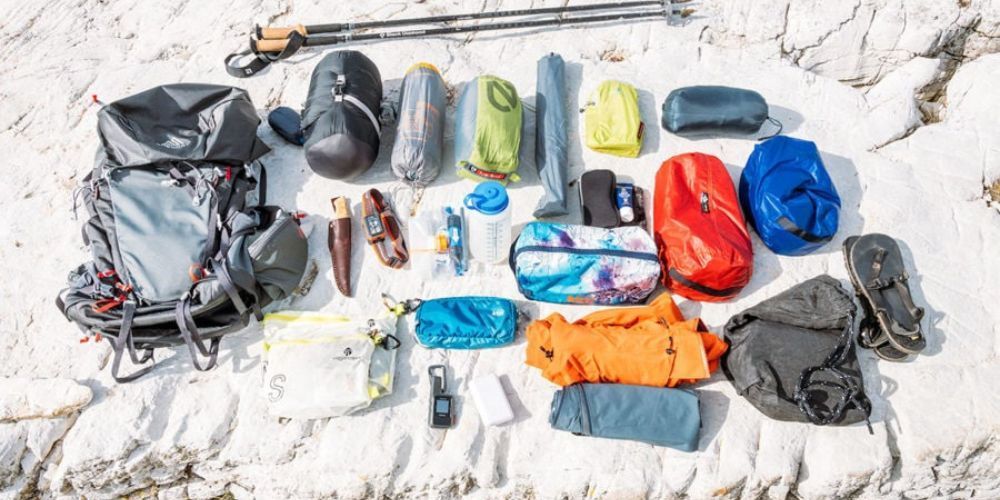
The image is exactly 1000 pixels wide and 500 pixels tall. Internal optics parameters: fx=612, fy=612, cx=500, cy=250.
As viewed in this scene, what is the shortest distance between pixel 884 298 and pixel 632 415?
2.11 metres

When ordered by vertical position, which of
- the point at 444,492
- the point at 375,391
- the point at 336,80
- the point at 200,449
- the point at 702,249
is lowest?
the point at 444,492

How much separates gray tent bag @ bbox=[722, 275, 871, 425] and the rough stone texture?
242 millimetres

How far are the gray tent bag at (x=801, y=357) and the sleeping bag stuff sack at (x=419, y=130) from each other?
264 cm

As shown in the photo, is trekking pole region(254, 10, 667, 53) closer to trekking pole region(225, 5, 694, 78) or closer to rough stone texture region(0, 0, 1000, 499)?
trekking pole region(225, 5, 694, 78)

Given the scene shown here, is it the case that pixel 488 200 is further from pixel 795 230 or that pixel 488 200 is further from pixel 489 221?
pixel 795 230

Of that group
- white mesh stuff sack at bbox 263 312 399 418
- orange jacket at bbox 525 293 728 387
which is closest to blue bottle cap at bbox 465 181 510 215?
orange jacket at bbox 525 293 728 387

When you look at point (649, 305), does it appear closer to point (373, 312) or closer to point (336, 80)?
point (373, 312)

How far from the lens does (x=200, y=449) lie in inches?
165

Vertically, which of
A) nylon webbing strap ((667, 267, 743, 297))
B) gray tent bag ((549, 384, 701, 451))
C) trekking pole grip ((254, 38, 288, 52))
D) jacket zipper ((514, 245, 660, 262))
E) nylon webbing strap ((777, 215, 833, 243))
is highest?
trekking pole grip ((254, 38, 288, 52))

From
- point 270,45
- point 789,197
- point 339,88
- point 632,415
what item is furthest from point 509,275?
point 270,45

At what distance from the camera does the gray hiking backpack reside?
4.25 m

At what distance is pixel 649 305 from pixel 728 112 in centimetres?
198

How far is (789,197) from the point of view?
471cm

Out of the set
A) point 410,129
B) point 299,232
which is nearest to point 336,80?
point 410,129
